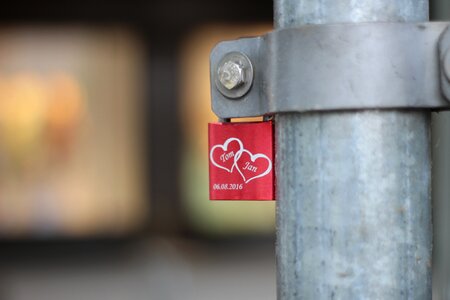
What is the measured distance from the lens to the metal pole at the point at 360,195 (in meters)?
1.61

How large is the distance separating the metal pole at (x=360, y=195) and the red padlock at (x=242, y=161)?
0.49ft

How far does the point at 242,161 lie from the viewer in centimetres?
186

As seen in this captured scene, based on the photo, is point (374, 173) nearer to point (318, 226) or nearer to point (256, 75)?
point (318, 226)

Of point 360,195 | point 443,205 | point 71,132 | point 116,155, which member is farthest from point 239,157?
point 71,132

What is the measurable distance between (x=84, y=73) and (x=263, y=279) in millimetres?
2783

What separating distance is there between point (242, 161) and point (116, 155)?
26.1ft

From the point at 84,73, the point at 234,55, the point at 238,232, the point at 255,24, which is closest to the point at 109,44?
the point at 84,73

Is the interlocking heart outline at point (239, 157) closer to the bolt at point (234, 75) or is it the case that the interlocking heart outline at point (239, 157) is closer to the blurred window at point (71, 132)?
the bolt at point (234, 75)

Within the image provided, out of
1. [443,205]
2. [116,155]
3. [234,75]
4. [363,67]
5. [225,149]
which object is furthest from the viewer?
[116,155]

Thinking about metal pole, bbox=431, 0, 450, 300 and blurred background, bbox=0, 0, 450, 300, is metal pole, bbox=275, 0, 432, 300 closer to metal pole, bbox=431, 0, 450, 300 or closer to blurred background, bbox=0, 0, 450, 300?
metal pole, bbox=431, 0, 450, 300

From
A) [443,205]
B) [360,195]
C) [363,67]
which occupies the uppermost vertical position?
[363,67]

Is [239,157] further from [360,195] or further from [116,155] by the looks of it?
[116,155]

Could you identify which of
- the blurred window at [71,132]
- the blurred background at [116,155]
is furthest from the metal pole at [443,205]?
the blurred window at [71,132]

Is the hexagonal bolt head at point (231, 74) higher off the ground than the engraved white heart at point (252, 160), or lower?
higher
